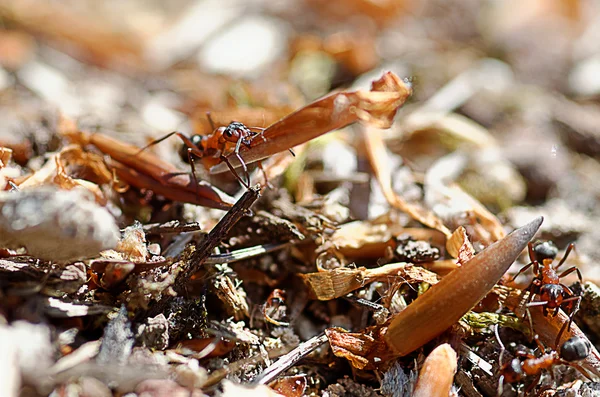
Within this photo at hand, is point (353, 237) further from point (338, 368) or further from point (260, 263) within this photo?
point (338, 368)

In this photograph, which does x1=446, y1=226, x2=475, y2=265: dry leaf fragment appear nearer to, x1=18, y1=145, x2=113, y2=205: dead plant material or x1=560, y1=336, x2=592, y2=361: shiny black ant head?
x1=560, y1=336, x2=592, y2=361: shiny black ant head

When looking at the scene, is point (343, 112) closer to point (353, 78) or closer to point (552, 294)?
point (552, 294)

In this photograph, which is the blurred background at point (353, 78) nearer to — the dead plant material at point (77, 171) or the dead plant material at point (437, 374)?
the dead plant material at point (77, 171)

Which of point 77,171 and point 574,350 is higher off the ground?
point 77,171

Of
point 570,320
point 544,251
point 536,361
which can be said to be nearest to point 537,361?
point 536,361

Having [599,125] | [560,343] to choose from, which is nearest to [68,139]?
[560,343]
